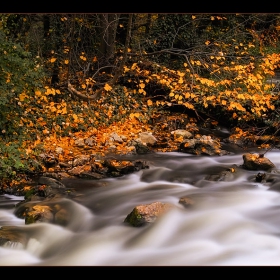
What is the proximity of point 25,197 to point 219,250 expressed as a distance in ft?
8.67

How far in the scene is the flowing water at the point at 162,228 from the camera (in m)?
3.95

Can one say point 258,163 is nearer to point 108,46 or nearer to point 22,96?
point 22,96

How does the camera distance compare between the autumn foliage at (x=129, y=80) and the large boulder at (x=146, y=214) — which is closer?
the large boulder at (x=146, y=214)

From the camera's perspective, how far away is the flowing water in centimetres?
395

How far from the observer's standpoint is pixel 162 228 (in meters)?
4.40

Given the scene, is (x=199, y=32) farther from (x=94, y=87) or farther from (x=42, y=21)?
(x=42, y=21)

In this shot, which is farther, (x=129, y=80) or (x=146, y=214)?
(x=129, y=80)

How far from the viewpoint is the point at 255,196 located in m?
5.45

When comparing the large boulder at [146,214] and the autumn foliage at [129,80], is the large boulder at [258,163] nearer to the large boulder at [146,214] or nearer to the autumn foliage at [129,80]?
the autumn foliage at [129,80]

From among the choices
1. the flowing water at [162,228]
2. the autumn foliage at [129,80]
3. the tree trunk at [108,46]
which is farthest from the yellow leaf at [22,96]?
the tree trunk at [108,46]

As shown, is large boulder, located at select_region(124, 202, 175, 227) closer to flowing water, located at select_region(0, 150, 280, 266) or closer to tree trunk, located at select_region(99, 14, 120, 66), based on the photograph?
flowing water, located at select_region(0, 150, 280, 266)

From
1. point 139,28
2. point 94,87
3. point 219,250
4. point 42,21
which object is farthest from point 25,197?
point 139,28

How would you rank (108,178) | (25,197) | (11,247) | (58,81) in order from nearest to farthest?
(11,247), (25,197), (108,178), (58,81)

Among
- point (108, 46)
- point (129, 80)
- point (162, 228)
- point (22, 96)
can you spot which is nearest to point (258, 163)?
point (162, 228)
